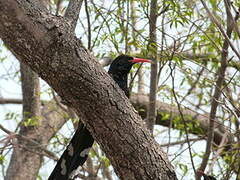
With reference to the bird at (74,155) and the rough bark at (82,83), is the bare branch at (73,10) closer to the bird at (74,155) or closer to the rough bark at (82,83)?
the rough bark at (82,83)

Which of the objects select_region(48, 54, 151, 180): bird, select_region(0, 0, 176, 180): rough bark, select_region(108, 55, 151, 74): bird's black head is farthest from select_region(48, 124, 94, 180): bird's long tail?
select_region(108, 55, 151, 74): bird's black head

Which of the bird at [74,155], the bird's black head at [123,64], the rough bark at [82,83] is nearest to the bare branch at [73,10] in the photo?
the rough bark at [82,83]

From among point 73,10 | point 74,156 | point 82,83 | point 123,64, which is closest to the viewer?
point 82,83

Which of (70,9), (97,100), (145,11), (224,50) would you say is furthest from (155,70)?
(97,100)

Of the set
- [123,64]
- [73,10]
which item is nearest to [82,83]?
[73,10]

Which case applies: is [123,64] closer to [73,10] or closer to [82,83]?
[73,10]

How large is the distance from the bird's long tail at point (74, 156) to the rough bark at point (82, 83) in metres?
0.62

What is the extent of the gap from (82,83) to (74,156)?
3.56ft

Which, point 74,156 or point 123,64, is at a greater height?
point 123,64

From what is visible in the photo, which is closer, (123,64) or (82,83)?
(82,83)

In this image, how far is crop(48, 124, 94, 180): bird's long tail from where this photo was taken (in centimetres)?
369

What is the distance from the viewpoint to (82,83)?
9.58 feet

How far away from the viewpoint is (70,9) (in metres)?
3.54

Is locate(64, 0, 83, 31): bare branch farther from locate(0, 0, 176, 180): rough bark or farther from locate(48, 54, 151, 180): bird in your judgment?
locate(48, 54, 151, 180): bird
